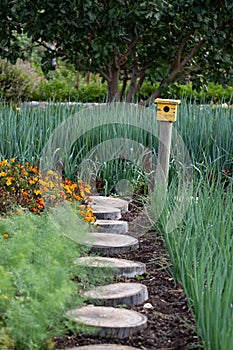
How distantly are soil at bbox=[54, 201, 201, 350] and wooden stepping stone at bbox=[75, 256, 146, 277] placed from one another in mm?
31

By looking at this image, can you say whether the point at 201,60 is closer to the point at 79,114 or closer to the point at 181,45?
the point at 181,45

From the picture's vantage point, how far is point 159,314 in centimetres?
272

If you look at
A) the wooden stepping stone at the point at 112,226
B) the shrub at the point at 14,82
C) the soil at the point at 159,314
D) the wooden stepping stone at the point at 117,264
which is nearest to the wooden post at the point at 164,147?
the wooden stepping stone at the point at 112,226

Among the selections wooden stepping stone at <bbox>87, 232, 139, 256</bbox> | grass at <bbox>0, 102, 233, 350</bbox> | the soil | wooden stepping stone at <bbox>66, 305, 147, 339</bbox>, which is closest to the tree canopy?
grass at <bbox>0, 102, 233, 350</bbox>

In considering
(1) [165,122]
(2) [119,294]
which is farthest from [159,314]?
(1) [165,122]

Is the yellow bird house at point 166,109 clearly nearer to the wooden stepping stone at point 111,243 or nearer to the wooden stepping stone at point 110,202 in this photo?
the wooden stepping stone at point 110,202

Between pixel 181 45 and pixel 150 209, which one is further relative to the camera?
pixel 181 45

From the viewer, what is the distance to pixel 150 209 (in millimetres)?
3834

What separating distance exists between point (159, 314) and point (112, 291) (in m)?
0.22

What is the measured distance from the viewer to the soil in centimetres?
244

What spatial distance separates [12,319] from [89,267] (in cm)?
80

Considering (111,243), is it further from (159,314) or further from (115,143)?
(115,143)

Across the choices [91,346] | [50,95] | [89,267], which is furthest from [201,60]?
[91,346]

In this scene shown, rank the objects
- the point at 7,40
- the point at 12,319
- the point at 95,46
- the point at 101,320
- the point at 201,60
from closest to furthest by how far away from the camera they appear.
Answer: the point at 12,319 → the point at 101,320 → the point at 95,46 → the point at 7,40 → the point at 201,60
